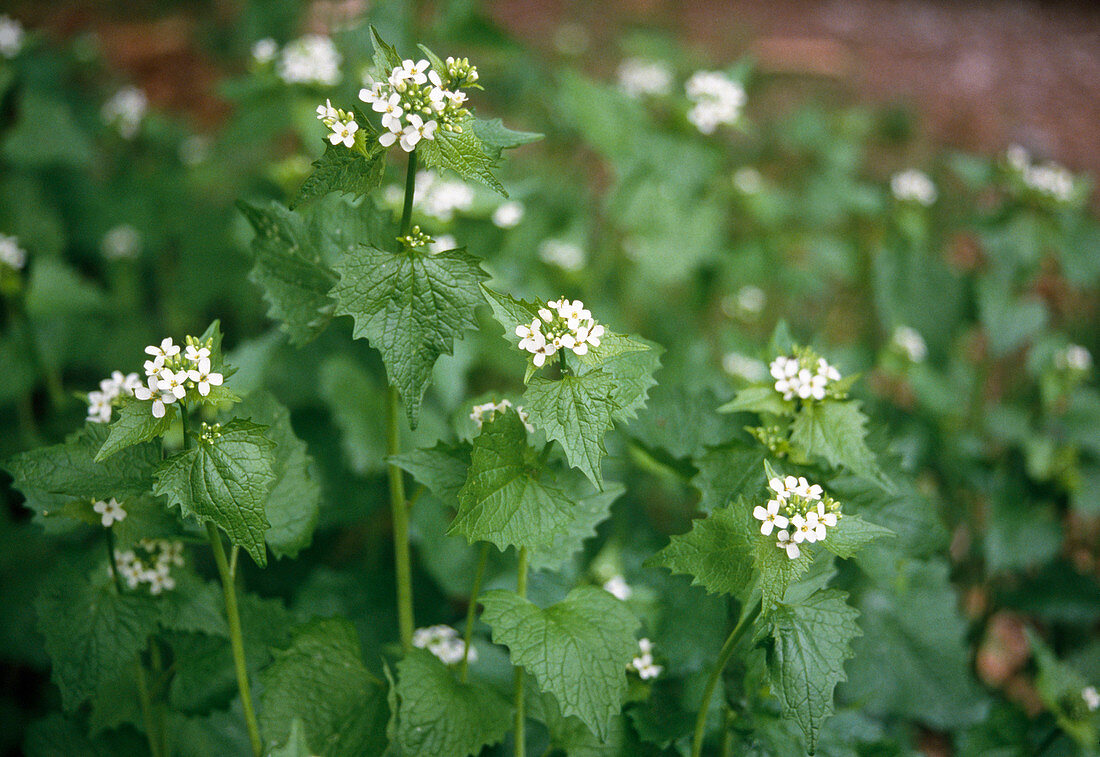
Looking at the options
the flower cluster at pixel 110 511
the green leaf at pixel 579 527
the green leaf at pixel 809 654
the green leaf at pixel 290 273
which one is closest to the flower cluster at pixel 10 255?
the green leaf at pixel 290 273

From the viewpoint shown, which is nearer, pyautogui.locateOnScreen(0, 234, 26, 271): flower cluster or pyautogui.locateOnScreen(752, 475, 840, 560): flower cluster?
pyautogui.locateOnScreen(752, 475, 840, 560): flower cluster

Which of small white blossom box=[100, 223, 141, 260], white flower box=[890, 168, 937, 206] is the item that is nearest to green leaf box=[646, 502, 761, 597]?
white flower box=[890, 168, 937, 206]

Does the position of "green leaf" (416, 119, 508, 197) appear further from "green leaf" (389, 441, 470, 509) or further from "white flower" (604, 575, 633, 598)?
"white flower" (604, 575, 633, 598)

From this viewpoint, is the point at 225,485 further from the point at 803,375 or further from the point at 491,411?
the point at 803,375

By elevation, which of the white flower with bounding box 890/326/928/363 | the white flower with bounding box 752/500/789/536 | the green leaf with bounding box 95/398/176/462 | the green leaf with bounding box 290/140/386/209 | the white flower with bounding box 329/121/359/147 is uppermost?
the white flower with bounding box 329/121/359/147

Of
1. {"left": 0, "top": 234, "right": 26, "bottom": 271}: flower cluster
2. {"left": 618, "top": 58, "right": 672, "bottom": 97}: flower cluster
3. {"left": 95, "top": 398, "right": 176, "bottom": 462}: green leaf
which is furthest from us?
{"left": 618, "top": 58, "right": 672, "bottom": 97}: flower cluster

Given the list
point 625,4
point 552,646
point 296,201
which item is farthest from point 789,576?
point 625,4
